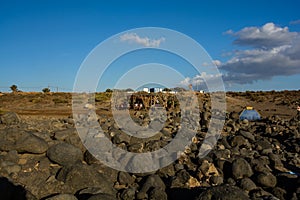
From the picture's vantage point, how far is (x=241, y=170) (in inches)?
355

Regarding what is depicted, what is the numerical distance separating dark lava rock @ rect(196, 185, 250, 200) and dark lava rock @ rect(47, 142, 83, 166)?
4.67m

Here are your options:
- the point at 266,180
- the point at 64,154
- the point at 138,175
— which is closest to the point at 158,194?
the point at 138,175

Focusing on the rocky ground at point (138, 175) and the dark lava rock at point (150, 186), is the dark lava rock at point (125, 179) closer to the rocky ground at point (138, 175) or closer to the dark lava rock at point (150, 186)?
the rocky ground at point (138, 175)

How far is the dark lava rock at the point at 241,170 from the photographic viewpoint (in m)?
8.96

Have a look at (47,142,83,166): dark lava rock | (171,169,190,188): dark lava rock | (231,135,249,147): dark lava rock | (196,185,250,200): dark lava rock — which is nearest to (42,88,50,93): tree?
(231,135,249,147): dark lava rock

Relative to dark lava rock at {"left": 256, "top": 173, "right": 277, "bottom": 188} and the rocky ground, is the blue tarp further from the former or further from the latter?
dark lava rock at {"left": 256, "top": 173, "right": 277, "bottom": 188}

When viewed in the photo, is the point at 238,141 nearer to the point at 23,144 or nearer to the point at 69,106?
the point at 23,144

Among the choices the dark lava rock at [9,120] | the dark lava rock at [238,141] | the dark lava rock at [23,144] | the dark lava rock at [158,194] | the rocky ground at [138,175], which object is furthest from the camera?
the dark lava rock at [9,120]

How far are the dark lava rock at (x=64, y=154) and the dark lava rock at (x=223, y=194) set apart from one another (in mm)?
4674

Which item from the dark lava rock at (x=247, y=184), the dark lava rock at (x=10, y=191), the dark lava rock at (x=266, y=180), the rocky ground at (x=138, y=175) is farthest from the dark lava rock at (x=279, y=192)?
the dark lava rock at (x=10, y=191)

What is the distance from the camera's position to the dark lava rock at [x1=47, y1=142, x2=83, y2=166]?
371 inches

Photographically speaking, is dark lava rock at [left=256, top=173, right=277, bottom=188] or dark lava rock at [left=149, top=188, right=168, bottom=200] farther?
dark lava rock at [left=256, top=173, right=277, bottom=188]

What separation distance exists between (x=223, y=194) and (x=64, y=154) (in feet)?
16.9

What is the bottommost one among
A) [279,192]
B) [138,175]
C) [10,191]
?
[279,192]
